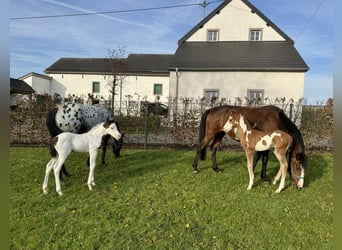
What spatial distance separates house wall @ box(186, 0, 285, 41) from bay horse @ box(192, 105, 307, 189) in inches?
559

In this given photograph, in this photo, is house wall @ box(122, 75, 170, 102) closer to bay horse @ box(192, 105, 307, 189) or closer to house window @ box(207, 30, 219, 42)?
house window @ box(207, 30, 219, 42)

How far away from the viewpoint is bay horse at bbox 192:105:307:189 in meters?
4.87

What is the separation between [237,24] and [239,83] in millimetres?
5154

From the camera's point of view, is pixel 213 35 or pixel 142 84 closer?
pixel 213 35

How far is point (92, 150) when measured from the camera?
463cm

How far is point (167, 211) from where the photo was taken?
388 centimetres

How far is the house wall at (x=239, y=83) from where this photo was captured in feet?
51.1

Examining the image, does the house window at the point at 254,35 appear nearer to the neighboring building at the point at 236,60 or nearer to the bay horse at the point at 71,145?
the neighboring building at the point at 236,60

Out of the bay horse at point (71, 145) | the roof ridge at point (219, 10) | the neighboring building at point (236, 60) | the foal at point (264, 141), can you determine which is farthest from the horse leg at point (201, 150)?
the roof ridge at point (219, 10)

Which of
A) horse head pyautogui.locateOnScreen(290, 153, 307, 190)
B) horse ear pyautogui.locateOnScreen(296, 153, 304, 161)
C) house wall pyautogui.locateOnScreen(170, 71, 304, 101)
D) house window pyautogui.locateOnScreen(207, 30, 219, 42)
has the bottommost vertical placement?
horse head pyautogui.locateOnScreen(290, 153, 307, 190)

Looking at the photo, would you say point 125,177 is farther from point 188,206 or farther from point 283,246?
point 283,246

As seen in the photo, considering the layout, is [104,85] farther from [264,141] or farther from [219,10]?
[264,141]

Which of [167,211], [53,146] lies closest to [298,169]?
[167,211]

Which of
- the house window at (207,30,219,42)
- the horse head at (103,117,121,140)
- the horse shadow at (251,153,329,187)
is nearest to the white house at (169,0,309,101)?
the house window at (207,30,219,42)
